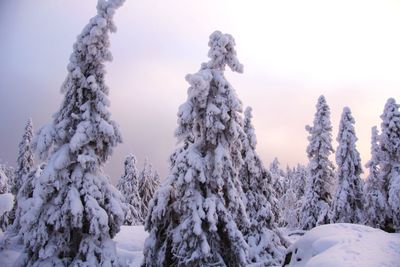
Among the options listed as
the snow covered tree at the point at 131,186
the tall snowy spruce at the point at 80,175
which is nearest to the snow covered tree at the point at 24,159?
the snow covered tree at the point at 131,186

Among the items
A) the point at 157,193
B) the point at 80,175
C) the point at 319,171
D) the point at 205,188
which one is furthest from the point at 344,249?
the point at 319,171

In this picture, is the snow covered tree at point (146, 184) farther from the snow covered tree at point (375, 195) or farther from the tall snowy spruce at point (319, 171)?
the snow covered tree at point (375, 195)

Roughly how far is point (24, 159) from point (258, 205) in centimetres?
3271

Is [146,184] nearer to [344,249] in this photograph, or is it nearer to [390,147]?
[390,147]

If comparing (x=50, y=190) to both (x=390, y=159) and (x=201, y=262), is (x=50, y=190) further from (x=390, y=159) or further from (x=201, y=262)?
(x=390, y=159)

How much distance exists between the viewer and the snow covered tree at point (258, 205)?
26578mm

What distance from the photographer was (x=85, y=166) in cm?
1413

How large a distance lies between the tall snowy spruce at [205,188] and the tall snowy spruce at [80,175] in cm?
252

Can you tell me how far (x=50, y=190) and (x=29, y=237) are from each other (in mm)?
1770

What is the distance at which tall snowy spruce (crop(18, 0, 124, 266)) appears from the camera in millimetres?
13562

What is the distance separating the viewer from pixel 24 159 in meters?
47.2

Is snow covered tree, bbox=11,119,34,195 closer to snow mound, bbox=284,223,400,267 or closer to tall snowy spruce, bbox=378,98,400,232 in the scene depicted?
snow mound, bbox=284,223,400,267

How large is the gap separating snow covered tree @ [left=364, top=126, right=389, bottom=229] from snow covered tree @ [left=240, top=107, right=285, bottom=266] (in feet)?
38.9

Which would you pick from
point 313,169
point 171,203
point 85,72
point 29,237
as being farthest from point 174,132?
point 313,169
